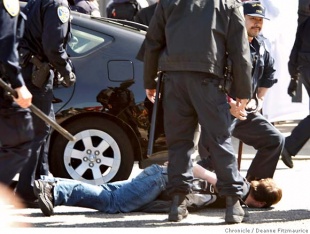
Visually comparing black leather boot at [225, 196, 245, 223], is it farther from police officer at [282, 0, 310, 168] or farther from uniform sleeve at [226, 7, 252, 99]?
police officer at [282, 0, 310, 168]

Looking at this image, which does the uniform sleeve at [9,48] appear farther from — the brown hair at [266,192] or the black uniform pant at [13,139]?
the brown hair at [266,192]

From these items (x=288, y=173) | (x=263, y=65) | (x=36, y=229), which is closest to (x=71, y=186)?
(x=36, y=229)

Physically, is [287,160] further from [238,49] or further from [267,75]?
[238,49]

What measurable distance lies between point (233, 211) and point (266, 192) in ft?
2.21

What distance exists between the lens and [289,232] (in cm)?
762

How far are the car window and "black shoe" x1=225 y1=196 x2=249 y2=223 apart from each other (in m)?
2.36

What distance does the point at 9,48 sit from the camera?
7086mm

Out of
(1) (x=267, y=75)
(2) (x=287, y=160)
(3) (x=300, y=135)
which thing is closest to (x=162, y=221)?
(1) (x=267, y=75)

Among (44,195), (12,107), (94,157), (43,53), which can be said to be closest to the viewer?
(12,107)

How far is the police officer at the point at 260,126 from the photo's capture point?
9312 mm

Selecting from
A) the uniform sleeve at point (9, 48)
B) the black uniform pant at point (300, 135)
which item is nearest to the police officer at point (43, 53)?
the uniform sleeve at point (9, 48)

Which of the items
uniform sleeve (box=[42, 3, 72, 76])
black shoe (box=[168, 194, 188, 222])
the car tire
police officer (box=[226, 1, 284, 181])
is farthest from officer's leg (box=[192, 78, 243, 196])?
the car tire

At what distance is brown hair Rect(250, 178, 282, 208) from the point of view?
867 centimetres

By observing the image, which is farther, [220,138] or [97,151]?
[97,151]
